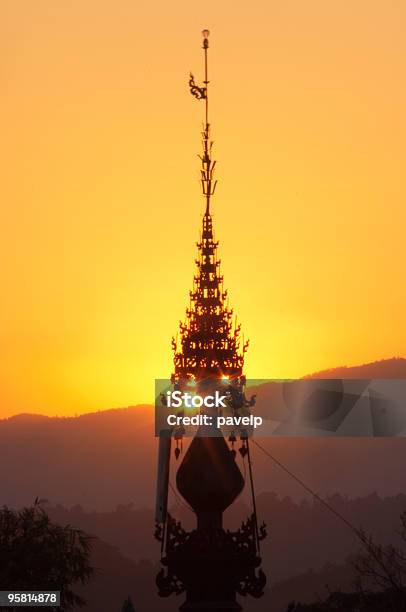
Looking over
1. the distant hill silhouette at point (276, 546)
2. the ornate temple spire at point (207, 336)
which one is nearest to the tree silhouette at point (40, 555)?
the ornate temple spire at point (207, 336)

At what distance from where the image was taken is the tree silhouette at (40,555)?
200 ft

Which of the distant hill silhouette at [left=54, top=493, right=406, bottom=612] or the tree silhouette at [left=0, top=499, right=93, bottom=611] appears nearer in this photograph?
the tree silhouette at [left=0, top=499, right=93, bottom=611]

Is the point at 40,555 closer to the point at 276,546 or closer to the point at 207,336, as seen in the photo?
the point at 207,336

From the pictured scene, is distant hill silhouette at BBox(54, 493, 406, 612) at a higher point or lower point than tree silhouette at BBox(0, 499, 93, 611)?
higher

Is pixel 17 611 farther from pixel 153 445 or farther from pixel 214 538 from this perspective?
pixel 153 445

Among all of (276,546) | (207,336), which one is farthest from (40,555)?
(276,546)

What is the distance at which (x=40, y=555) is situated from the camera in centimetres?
6150

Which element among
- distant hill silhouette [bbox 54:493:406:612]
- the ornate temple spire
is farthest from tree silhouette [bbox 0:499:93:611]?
distant hill silhouette [bbox 54:493:406:612]

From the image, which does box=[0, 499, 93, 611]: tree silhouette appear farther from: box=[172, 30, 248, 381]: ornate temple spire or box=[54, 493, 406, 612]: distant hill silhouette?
box=[54, 493, 406, 612]: distant hill silhouette

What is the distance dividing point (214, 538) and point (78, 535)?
18305 mm

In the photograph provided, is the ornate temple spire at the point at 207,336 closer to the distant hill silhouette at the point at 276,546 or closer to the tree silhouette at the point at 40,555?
the tree silhouette at the point at 40,555

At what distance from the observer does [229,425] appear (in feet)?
163

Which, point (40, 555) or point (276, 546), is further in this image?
point (276, 546)

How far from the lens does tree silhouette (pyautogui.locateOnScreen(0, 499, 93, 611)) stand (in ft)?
200
